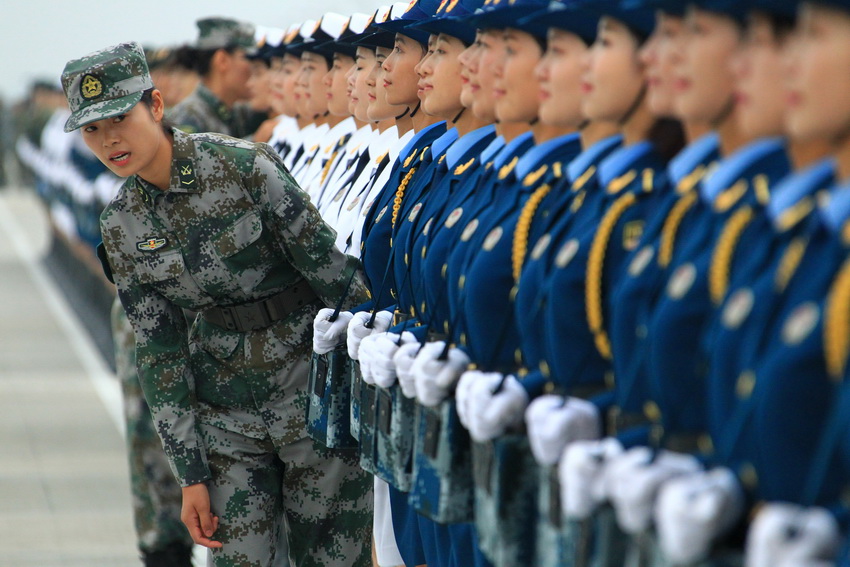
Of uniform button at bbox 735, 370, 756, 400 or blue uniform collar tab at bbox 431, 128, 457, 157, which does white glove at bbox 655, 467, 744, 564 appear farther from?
blue uniform collar tab at bbox 431, 128, 457, 157

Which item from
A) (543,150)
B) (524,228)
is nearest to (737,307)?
(524,228)

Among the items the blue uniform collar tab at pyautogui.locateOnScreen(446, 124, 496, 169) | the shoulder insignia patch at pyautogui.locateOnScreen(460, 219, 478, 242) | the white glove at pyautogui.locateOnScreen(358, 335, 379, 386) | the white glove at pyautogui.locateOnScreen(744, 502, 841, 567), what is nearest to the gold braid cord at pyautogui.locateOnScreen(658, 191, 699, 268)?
the white glove at pyautogui.locateOnScreen(744, 502, 841, 567)

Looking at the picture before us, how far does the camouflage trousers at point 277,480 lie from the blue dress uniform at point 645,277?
4.56 ft

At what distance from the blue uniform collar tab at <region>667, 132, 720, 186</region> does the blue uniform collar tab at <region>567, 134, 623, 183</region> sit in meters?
0.34

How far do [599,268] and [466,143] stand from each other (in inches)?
40.8

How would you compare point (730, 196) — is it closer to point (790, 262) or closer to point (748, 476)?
point (790, 262)

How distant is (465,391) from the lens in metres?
2.73

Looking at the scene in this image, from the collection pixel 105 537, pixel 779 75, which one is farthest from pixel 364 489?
pixel 105 537

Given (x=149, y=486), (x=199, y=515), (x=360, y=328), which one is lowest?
(x=149, y=486)

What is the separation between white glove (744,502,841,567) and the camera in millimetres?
1879

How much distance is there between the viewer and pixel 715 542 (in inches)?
81.3

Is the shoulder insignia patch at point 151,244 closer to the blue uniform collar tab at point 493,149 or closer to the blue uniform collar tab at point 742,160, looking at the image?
the blue uniform collar tab at point 493,149

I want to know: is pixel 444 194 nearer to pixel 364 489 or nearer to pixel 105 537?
pixel 364 489

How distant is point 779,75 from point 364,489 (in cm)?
197
